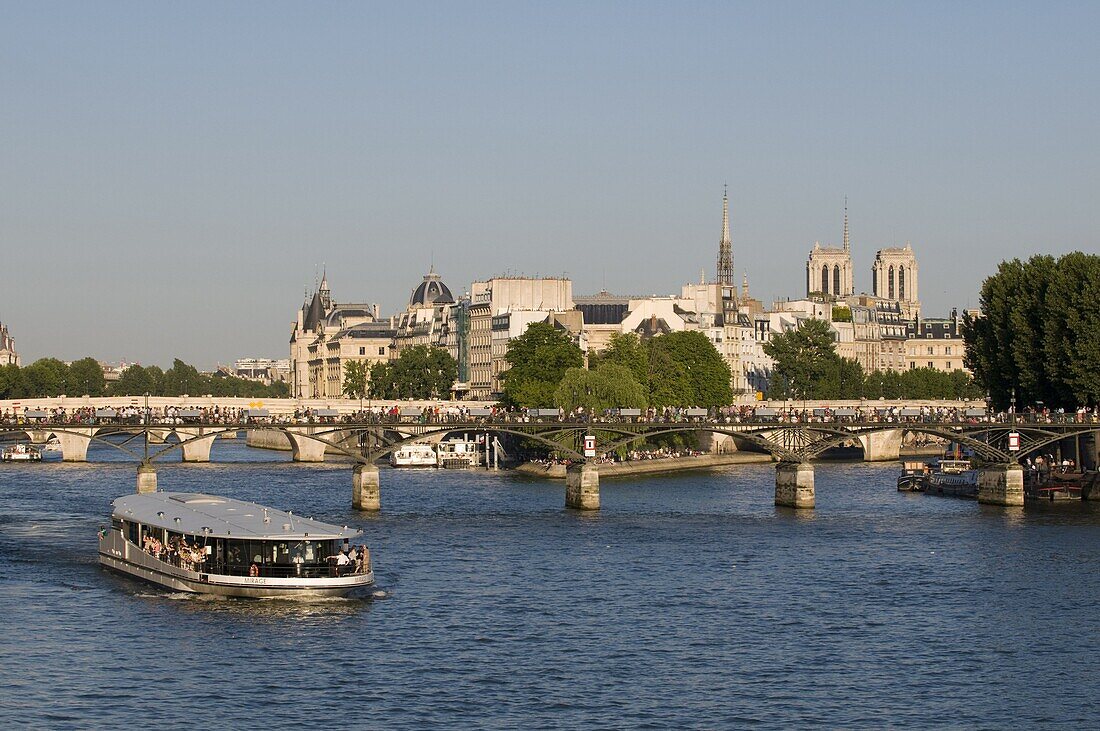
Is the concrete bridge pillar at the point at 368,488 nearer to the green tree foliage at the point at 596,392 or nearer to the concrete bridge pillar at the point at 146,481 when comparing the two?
the concrete bridge pillar at the point at 146,481

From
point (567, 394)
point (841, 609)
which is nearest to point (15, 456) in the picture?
point (567, 394)

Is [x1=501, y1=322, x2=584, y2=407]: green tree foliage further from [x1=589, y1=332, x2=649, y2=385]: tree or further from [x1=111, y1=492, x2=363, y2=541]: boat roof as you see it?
[x1=111, y1=492, x2=363, y2=541]: boat roof

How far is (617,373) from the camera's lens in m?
138

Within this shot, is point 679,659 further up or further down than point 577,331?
further down

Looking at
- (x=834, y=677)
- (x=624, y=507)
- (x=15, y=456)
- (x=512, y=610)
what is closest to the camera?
(x=834, y=677)

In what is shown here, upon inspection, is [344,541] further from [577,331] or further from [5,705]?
[577,331]

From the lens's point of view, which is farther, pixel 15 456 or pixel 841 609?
pixel 15 456

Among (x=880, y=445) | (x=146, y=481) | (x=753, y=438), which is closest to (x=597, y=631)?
Answer: (x=753, y=438)

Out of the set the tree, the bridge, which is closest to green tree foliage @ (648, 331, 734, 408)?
the tree

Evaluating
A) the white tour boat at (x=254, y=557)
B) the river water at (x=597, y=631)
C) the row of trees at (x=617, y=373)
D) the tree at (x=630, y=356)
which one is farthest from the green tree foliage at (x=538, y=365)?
the white tour boat at (x=254, y=557)

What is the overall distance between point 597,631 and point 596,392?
7658 centimetres

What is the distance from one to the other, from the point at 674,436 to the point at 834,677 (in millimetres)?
93464

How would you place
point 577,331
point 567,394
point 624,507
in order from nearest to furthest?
1. point 624,507
2. point 567,394
3. point 577,331

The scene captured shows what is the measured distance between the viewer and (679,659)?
175 ft
